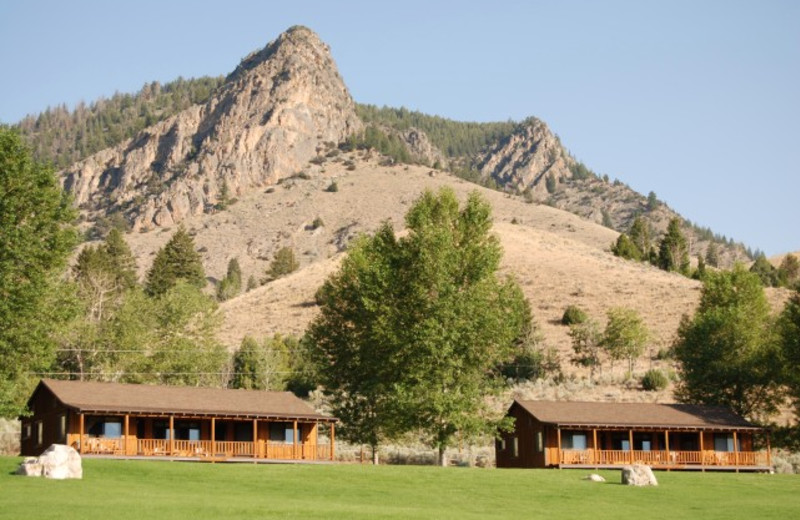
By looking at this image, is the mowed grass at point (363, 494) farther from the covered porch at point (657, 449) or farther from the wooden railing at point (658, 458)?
the covered porch at point (657, 449)


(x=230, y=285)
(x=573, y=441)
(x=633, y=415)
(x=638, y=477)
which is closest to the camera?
(x=638, y=477)

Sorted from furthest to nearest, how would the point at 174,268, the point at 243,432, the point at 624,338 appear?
the point at 174,268, the point at 624,338, the point at 243,432

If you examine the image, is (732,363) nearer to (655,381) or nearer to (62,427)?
(655,381)

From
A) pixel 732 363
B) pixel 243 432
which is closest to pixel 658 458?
pixel 732 363

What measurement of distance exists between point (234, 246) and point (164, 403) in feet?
479

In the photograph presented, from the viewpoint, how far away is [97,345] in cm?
7212

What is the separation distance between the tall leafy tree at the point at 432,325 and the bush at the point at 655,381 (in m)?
30.0

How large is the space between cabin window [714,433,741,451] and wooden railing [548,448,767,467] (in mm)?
948

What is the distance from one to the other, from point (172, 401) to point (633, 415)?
959 inches

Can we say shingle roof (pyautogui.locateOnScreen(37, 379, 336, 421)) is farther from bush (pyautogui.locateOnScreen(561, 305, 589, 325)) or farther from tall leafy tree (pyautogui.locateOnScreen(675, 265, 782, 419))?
bush (pyautogui.locateOnScreen(561, 305, 589, 325))

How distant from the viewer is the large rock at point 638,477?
38875 mm

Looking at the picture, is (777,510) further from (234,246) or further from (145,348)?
(234,246)

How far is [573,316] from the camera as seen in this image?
4023 inches

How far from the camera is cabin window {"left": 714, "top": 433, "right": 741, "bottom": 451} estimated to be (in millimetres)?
56281
